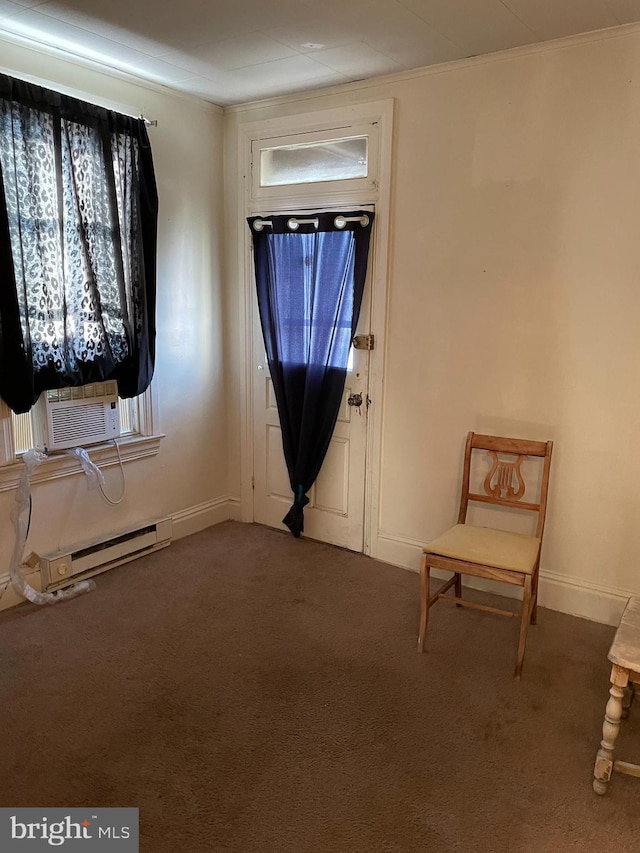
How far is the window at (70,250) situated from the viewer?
2812 mm

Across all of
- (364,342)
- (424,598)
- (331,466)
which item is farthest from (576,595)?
(364,342)

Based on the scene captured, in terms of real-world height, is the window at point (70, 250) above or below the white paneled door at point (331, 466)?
above

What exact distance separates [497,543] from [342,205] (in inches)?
80.1

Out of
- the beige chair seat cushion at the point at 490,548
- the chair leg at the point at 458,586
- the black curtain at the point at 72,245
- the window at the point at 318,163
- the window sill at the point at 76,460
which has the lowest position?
the chair leg at the point at 458,586

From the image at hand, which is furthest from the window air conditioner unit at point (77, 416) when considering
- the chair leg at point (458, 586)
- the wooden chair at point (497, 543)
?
the chair leg at point (458, 586)

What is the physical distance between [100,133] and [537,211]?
217 centimetres

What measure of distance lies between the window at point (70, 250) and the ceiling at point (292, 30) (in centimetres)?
31

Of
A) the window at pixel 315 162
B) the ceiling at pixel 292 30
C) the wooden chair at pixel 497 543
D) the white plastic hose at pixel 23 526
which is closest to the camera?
the ceiling at pixel 292 30

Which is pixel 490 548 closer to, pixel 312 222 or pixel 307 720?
pixel 307 720

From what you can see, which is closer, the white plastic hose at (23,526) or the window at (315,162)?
the white plastic hose at (23,526)

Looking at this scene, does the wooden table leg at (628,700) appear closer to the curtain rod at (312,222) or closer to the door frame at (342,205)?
the door frame at (342,205)

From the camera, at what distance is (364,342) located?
11.8 ft

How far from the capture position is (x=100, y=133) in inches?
122

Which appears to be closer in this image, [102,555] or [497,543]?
[497,543]
